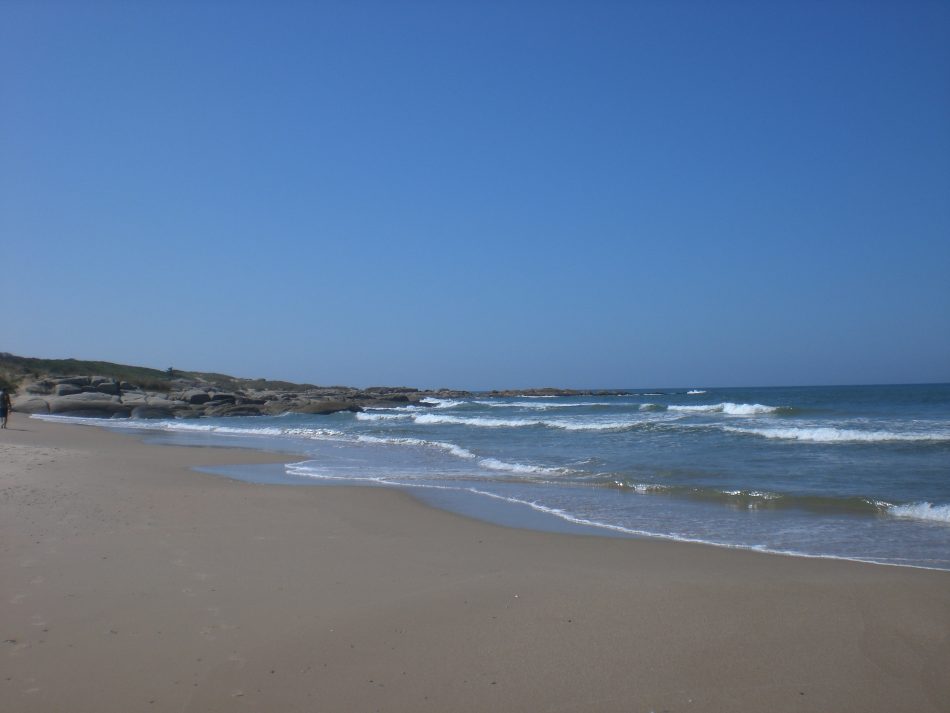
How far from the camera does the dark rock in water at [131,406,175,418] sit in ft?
139

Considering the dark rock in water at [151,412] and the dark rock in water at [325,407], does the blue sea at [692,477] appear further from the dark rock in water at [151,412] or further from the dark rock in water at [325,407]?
the dark rock in water at [325,407]

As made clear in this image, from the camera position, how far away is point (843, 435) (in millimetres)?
22016

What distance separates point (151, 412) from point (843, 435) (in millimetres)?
37205

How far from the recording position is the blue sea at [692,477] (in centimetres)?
917

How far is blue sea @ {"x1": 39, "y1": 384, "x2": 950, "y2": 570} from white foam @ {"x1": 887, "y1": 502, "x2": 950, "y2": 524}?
0.02 metres

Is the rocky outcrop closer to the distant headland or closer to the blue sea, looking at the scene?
the distant headland

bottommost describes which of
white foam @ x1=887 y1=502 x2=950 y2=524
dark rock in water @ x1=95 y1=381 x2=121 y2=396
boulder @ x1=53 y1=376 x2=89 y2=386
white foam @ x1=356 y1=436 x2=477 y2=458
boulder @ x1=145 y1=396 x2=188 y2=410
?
white foam @ x1=356 y1=436 x2=477 y2=458

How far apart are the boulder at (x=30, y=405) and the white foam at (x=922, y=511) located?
43.7 meters

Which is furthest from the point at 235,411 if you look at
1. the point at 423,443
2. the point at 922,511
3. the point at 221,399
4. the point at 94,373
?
the point at 922,511

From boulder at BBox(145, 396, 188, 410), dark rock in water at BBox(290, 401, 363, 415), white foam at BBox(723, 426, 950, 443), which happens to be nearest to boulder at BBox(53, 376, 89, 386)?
boulder at BBox(145, 396, 188, 410)

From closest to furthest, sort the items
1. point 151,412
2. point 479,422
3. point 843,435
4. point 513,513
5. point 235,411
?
1. point 513,513
2. point 843,435
3. point 479,422
4. point 151,412
5. point 235,411

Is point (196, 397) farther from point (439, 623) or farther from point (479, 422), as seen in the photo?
point (439, 623)

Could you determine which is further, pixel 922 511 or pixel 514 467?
pixel 514 467

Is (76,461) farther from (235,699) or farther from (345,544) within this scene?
(235,699)
